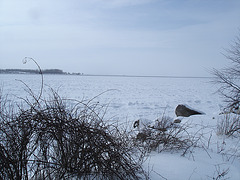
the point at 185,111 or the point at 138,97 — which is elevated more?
the point at 185,111

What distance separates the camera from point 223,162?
8.29ft

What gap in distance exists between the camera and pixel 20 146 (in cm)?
155

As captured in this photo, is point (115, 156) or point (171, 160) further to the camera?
point (171, 160)

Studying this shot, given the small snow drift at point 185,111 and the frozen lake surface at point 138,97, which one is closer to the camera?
the small snow drift at point 185,111

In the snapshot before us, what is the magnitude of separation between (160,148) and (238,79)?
8.02m

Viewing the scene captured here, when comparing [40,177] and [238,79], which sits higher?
[238,79]

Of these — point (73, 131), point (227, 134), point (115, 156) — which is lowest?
point (227, 134)

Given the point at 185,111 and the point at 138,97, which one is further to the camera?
the point at 138,97

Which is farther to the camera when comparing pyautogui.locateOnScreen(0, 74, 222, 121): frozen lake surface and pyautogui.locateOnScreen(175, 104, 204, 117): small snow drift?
pyautogui.locateOnScreen(0, 74, 222, 121): frozen lake surface

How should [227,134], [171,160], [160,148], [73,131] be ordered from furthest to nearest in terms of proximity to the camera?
[227,134] → [160,148] → [171,160] → [73,131]

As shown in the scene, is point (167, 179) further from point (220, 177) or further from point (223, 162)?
point (223, 162)

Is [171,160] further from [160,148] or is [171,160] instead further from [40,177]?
[40,177]

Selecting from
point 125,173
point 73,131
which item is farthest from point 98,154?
point 125,173

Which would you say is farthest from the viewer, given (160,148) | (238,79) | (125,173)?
(238,79)
